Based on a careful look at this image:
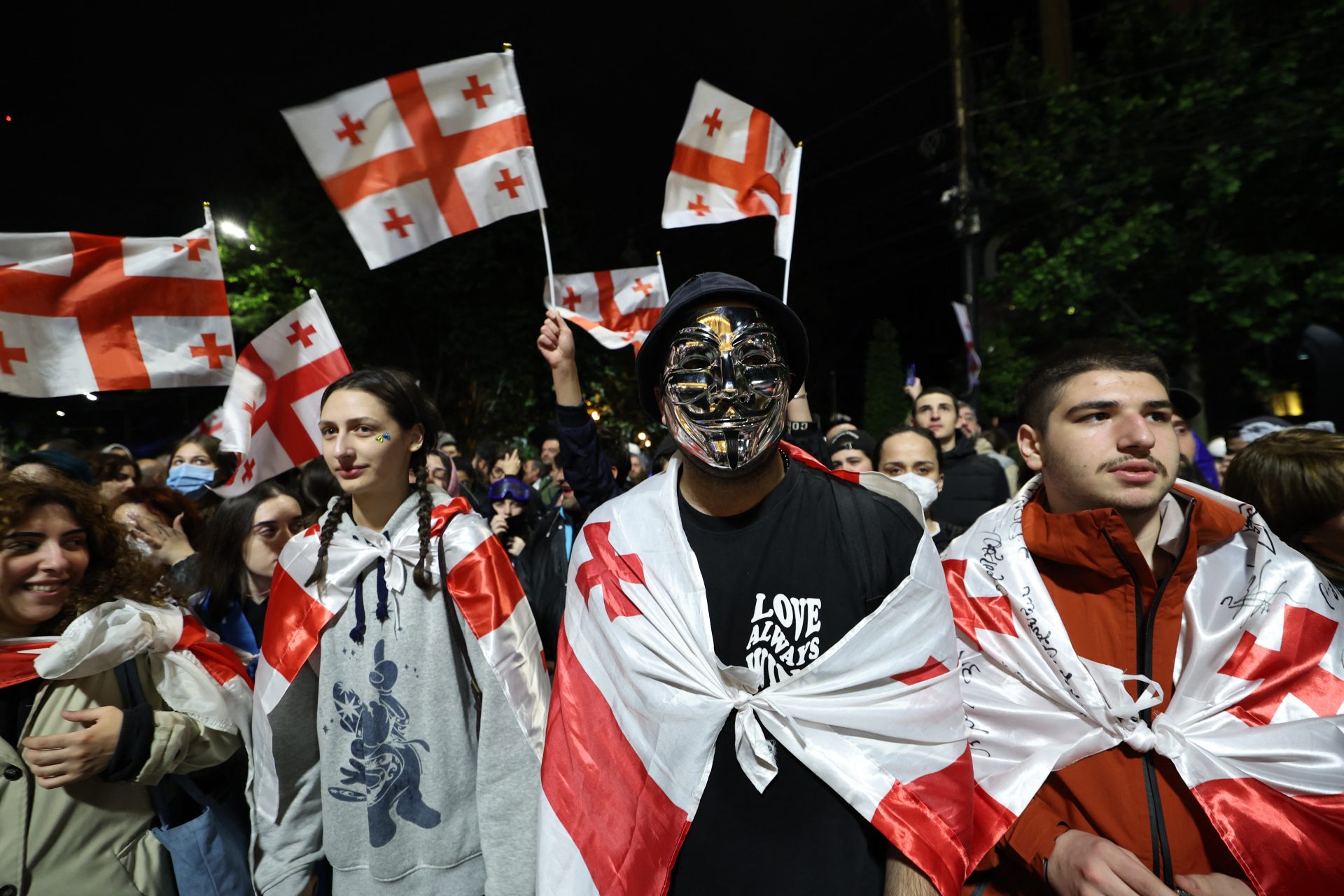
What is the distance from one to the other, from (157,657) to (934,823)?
228 centimetres

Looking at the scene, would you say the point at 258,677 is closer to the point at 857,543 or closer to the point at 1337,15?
the point at 857,543

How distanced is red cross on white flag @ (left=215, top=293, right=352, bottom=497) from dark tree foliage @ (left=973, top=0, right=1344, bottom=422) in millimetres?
12585

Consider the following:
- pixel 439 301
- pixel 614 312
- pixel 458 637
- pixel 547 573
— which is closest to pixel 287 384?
pixel 547 573

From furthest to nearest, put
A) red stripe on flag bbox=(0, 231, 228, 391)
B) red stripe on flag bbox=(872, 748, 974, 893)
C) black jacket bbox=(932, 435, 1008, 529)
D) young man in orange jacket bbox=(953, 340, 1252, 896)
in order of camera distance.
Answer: black jacket bbox=(932, 435, 1008, 529), red stripe on flag bbox=(0, 231, 228, 391), young man in orange jacket bbox=(953, 340, 1252, 896), red stripe on flag bbox=(872, 748, 974, 893)

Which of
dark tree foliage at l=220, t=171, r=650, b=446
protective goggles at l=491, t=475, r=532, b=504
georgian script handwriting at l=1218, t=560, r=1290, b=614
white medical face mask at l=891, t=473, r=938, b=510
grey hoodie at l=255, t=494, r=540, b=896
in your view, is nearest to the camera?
georgian script handwriting at l=1218, t=560, r=1290, b=614

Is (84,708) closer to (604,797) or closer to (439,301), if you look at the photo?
(604,797)

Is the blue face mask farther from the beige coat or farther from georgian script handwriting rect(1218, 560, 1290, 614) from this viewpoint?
georgian script handwriting rect(1218, 560, 1290, 614)

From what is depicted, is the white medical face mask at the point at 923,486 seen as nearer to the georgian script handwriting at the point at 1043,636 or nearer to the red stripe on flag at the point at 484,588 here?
the georgian script handwriting at the point at 1043,636

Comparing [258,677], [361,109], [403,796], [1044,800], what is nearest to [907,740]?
[1044,800]

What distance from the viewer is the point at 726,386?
182cm

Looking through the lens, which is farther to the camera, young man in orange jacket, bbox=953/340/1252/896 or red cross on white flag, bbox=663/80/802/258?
red cross on white flag, bbox=663/80/802/258

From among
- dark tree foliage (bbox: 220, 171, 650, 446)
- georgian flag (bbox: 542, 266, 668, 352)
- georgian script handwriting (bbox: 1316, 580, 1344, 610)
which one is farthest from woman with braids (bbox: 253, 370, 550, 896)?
dark tree foliage (bbox: 220, 171, 650, 446)

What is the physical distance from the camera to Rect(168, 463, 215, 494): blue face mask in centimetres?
536

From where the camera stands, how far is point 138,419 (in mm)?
22750
